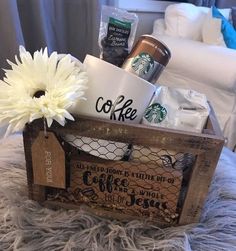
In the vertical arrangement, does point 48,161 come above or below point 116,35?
below

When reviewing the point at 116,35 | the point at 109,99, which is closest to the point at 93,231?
the point at 109,99

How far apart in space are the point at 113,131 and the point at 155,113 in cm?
10

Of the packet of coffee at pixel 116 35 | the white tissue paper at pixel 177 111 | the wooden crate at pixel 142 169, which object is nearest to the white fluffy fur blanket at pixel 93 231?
the wooden crate at pixel 142 169

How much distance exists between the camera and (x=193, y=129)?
479mm

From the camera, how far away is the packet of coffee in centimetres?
49

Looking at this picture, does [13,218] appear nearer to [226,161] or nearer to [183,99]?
[183,99]

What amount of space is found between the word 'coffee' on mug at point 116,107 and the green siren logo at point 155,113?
0.16 ft

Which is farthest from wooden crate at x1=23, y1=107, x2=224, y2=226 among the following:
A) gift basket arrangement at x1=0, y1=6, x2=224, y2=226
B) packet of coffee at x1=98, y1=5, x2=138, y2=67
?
packet of coffee at x1=98, y1=5, x2=138, y2=67

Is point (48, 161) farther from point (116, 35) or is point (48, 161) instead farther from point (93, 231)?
point (116, 35)

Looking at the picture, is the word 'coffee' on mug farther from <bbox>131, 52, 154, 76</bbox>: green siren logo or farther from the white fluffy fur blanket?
the white fluffy fur blanket

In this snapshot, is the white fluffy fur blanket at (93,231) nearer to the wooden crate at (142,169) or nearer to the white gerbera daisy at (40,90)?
the wooden crate at (142,169)

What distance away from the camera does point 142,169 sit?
440mm

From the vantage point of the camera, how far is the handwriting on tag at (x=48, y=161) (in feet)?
1.40

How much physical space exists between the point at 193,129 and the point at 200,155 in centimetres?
8
